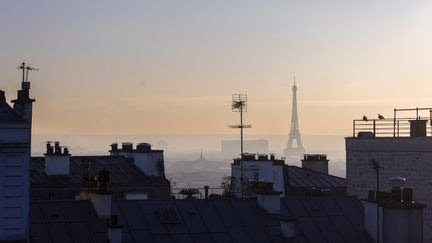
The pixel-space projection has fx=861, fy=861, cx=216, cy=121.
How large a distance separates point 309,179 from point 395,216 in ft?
99.7

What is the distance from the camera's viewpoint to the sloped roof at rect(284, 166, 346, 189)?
66.6 metres

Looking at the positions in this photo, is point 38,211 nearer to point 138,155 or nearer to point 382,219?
point 382,219

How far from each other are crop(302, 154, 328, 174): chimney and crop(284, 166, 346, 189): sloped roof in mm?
3138

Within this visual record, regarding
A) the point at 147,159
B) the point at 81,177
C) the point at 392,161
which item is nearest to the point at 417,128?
the point at 392,161

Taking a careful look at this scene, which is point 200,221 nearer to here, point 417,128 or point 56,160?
point 417,128

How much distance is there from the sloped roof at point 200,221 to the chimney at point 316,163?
29.7 meters

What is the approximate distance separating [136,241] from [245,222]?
578cm

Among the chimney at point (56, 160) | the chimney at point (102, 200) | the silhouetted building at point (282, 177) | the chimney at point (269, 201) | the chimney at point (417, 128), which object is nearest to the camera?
the chimney at point (102, 200)

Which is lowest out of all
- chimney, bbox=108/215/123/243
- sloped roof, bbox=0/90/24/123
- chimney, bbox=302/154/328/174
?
chimney, bbox=108/215/123/243

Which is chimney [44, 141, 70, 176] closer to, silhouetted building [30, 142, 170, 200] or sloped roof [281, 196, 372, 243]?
silhouetted building [30, 142, 170, 200]

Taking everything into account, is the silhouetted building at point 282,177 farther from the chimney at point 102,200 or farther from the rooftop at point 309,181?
the chimney at point 102,200

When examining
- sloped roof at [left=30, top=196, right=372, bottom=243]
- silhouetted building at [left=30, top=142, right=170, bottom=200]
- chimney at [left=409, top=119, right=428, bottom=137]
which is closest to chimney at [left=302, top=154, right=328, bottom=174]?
silhouetted building at [left=30, top=142, right=170, bottom=200]

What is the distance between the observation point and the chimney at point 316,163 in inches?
2916

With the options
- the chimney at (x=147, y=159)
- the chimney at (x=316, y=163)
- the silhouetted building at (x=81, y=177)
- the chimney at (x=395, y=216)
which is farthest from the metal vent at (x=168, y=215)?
the chimney at (x=316, y=163)
